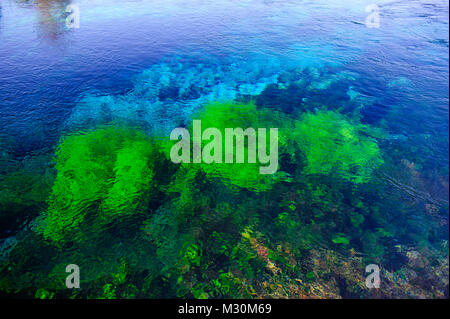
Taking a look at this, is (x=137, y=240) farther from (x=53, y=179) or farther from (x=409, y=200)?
(x=409, y=200)

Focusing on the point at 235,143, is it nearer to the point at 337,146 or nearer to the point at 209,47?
the point at 337,146

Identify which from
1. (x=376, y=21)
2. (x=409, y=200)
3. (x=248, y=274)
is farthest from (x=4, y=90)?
(x=376, y=21)

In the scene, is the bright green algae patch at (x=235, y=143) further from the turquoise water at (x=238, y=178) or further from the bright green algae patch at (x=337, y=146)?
the bright green algae patch at (x=337, y=146)

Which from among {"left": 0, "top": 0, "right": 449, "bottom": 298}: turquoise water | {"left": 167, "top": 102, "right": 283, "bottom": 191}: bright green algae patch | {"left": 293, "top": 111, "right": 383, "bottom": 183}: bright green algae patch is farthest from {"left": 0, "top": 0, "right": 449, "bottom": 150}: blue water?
{"left": 167, "top": 102, "right": 283, "bottom": 191}: bright green algae patch

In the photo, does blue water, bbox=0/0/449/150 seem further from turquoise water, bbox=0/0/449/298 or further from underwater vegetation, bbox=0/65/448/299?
underwater vegetation, bbox=0/65/448/299

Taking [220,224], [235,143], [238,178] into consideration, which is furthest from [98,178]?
[235,143]

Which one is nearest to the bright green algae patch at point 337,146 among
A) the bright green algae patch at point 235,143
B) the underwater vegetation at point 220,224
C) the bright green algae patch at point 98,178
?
the underwater vegetation at point 220,224

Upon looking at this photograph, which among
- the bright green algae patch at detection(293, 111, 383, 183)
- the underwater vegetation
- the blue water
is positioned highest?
the blue water
